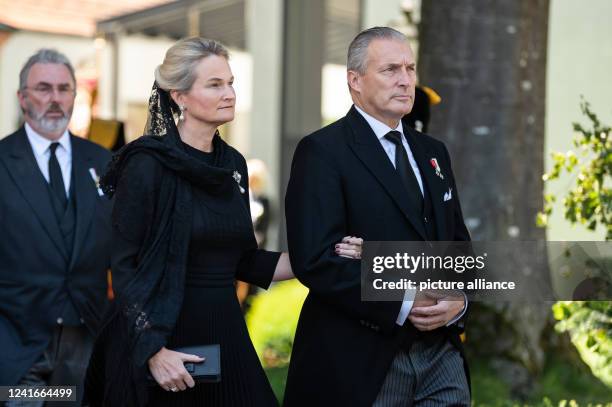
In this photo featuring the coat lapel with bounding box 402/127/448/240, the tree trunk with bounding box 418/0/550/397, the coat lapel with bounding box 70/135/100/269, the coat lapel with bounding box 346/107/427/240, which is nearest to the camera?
the coat lapel with bounding box 346/107/427/240

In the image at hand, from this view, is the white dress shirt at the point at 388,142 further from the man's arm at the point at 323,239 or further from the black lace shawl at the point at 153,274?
the black lace shawl at the point at 153,274

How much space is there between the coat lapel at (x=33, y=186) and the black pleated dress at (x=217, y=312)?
4.55ft

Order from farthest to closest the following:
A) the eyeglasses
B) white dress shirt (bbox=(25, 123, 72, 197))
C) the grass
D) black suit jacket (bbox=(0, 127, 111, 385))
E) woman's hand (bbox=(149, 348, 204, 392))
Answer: the grass
the eyeglasses
white dress shirt (bbox=(25, 123, 72, 197))
black suit jacket (bbox=(0, 127, 111, 385))
woman's hand (bbox=(149, 348, 204, 392))

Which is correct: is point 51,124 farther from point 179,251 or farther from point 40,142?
point 179,251

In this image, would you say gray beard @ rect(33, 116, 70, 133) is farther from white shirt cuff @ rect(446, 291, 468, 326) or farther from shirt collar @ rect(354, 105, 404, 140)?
white shirt cuff @ rect(446, 291, 468, 326)

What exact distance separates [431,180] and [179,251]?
0.96m

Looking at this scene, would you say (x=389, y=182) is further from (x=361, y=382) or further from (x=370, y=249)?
(x=361, y=382)

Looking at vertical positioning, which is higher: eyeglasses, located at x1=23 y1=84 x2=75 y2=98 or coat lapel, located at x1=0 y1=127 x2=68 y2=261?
eyeglasses, located at x1=23 y1=84 x2=75 y2=98

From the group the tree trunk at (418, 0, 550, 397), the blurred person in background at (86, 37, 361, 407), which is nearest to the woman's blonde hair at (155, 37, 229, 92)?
the blurred person in background at (86, 37, 361, 407)

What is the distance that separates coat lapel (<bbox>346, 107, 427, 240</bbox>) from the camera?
4.04 metres

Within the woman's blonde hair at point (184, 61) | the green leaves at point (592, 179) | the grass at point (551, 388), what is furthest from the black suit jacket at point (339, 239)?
the grass at point (551, 388)

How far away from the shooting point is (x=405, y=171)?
13.6ft

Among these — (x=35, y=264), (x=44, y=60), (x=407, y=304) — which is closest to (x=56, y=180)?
(x=35, y=264)

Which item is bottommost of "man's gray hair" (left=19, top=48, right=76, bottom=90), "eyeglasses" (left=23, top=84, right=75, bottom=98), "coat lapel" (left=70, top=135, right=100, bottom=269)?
"coat lapel" (left=70, top=135, right=100, bottom=269)
